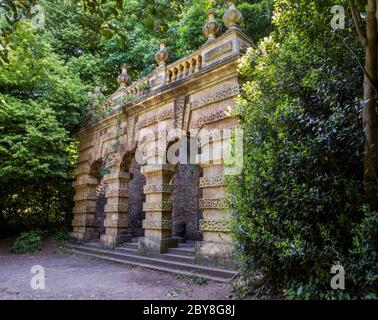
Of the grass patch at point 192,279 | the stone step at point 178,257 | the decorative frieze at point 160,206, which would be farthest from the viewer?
the decorative frieze at point 160,206

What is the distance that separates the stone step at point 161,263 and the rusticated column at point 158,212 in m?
0.36

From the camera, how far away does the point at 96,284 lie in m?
7.36

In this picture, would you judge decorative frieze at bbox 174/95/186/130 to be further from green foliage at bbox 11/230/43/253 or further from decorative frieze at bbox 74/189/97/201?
green foliage at bbox 11/230/43/253

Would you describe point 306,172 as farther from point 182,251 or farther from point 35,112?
point 35,112

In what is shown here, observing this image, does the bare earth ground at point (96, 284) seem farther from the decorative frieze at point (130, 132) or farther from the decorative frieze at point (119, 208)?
the decorative frieze at point (130, 132)

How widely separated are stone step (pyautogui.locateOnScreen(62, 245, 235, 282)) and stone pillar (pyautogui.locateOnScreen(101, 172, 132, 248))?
0.51 m

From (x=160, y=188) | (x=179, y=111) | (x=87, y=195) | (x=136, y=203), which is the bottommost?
(x=136, y=203)

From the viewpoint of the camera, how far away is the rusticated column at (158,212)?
31.7 ft

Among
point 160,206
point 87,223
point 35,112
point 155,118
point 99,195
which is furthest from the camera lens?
point 99,195

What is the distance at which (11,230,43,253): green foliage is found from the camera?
12.5m

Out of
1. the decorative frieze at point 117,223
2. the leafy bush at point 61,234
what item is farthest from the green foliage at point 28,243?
the decorative frieze at point 117,223

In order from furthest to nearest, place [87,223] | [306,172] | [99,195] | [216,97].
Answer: [99,195] → [87,223] → [216,97] → [306,172]

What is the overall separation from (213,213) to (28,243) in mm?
8456

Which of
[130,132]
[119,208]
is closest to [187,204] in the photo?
[119,208]
